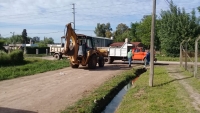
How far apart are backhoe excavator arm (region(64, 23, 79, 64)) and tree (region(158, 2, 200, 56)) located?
2398 centimetres

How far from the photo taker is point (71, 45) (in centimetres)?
2081

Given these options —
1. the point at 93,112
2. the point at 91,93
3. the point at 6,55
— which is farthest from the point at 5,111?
the point at 6,55

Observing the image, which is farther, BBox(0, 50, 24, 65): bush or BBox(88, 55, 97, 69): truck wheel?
BBox(0, 50, 24, 65): bush

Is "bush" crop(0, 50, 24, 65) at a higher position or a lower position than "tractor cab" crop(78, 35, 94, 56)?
lower

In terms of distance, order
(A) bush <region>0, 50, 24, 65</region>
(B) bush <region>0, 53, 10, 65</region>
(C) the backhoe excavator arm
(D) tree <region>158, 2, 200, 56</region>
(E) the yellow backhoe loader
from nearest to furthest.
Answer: (C) the backhoe excavator arm → (E) the yellow backhoe loader → (B) bush <region>0, 53, 10, 65</region> → (A) bush <region>0, 50, 24, 65</region> → (D) tree <region>158, 2, 200, 56</region>

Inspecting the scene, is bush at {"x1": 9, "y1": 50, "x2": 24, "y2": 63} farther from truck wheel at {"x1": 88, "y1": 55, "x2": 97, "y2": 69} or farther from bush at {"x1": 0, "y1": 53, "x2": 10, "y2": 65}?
truck wheel at {"x1": 88, "y1": 55, "x2": 97, "y2": 69}

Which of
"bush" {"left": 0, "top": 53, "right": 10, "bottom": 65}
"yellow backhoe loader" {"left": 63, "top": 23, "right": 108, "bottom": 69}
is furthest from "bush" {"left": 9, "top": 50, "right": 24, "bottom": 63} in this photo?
"yellow backhoe loader" {"left": 63, "top": 23, "right": 108, "bottom": 69}

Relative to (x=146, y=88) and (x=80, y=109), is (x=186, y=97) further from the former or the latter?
(x=80, y=109)

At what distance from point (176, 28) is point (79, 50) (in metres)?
23.8

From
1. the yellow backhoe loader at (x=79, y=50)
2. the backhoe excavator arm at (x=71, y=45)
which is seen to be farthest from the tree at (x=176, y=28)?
the backhoe excavator arm at (x=71, y=45)

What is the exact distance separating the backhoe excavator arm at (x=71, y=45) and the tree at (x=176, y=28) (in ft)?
78.7

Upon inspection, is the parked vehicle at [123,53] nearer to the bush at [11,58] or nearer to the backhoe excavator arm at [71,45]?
the backhoe excavator arm at [71,45]

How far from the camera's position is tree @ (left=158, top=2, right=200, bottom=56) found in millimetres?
40594

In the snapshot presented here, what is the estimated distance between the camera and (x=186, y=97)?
33.6 ft
